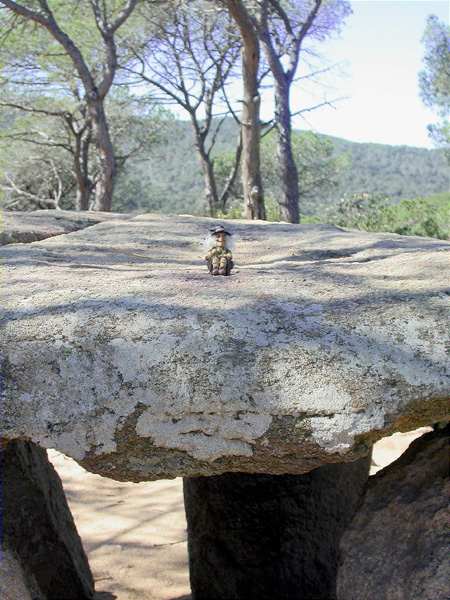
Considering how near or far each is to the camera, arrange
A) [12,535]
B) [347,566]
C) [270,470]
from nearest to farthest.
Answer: [270,470] < [347,566] < [12,535]

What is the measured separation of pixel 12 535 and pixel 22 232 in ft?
4.82

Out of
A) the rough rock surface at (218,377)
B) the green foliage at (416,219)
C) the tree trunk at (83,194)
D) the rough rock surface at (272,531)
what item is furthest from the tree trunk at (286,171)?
the rough rock surface at (218,377)

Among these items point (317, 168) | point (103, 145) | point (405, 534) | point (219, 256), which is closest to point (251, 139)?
point (103, 145)

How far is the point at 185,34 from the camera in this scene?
1434 centimetres

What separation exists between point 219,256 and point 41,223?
1685mm

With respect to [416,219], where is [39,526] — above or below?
below

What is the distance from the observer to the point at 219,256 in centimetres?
220

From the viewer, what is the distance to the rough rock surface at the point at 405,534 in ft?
5.65

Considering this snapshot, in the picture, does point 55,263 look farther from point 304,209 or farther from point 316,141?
point 304,209

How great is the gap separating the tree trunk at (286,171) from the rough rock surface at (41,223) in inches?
180

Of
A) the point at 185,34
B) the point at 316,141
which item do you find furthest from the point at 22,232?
the point at 316,141

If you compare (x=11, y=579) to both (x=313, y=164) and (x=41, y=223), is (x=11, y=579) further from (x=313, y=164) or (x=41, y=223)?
(x=313, y=164)

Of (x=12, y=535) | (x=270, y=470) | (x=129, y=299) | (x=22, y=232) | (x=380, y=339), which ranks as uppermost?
(x=22, y=232)

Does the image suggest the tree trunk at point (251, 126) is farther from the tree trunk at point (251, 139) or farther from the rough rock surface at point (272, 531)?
the rough rock surface at point (272, 531)
